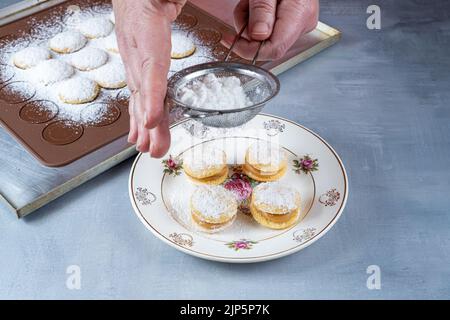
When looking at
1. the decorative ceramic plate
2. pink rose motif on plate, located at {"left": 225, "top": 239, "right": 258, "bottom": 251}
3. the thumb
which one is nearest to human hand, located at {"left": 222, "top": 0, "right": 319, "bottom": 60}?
the thumb

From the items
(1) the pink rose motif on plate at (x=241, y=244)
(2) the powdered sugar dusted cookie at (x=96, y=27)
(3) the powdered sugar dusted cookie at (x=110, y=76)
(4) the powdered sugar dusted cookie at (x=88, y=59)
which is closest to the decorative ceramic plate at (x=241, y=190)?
(1) the pink rose motif on plate at (x=241, y=244)

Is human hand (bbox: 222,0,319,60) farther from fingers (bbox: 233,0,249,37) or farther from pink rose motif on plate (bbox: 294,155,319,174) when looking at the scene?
pink rose motif on plate (bbox: 294,155,319,174)

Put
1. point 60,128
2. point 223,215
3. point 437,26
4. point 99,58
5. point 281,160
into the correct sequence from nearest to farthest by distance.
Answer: point 223,215 < point 281,160 < point 60,128 < point 99,58 < point 437,26

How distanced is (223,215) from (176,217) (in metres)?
0.08

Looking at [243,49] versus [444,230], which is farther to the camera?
[243,49]

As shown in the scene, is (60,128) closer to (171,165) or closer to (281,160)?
(171,165)

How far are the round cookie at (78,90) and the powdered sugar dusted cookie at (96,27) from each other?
187 mm

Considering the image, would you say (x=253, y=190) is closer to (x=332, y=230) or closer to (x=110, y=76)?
(x=332, y=230)

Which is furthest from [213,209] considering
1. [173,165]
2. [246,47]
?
[246,47]

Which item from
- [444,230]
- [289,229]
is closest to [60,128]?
[289,229]

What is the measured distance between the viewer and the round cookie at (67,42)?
1.31 metres

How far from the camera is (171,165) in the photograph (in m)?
1.00

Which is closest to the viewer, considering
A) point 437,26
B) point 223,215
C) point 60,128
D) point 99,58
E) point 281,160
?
point 223,215

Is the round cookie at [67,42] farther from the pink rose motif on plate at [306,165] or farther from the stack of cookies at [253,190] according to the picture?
the pink rose motif on plate at [306,165]
